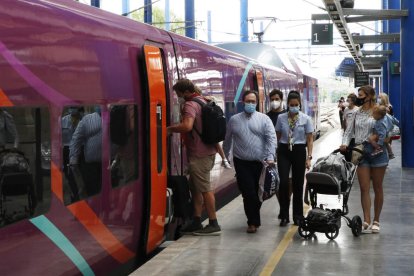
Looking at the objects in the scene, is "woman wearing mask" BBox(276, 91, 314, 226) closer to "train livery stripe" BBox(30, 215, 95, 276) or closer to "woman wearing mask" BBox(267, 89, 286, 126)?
"woman wearing mask" BBox(267, 89, 286, 126)

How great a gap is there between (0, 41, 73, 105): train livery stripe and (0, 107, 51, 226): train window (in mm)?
130

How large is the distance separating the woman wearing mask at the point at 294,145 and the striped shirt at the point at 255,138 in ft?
1.54

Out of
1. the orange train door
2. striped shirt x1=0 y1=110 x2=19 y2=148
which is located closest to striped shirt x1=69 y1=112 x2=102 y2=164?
striped shirt x1=0 y1=110 x2=19 y2=148

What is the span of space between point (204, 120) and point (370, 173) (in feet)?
6.65

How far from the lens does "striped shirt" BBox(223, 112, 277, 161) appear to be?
7.89 m

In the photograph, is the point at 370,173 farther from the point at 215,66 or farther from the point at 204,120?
the point at 215,66

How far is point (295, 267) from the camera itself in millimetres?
6434

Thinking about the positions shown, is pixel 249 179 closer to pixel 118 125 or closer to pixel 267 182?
pixel 267 182

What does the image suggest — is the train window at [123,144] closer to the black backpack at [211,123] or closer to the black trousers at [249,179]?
the black backpack at [211,123]

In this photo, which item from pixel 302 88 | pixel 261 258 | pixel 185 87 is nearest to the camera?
pixel 261 258

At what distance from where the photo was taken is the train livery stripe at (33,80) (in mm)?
4289

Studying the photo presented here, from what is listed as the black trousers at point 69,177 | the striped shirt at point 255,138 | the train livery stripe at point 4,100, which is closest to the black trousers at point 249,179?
the striped shirt at point 255,138

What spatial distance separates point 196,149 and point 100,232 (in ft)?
7.03

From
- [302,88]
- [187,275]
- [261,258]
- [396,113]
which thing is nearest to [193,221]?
[261,258]
